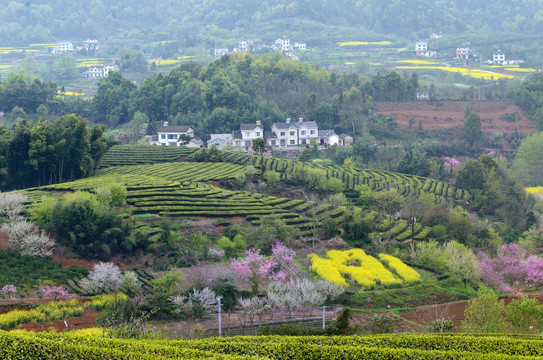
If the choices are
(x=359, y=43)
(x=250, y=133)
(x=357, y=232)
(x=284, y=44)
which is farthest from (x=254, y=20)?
(x=357, y=232)

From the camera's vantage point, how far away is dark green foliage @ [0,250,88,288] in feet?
111

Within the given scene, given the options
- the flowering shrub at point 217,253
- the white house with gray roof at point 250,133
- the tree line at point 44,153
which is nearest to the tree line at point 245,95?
the white house with gray roof at point 250,133

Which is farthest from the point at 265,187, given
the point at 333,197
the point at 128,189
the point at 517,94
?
the point at 517,94

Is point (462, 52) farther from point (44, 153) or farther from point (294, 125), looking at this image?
point (44, 153)

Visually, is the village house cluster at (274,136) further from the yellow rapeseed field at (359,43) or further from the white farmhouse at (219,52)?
the yellow rapeseed field at (359,43)

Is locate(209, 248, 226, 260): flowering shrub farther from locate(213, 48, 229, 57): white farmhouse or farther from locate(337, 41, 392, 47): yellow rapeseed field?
locate(337, 41, 392, 47): yellow rapeseed field

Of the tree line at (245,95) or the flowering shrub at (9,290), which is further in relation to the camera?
the tree line at (245,95)

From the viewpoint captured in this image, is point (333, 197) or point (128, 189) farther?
point (333, 197)

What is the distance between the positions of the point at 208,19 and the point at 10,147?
140005mm

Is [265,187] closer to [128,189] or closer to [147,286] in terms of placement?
[128,189]

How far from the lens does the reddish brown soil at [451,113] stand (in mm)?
90625

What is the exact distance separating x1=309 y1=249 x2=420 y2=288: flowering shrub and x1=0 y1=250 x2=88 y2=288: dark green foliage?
14.4 m

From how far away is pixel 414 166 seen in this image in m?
69.6

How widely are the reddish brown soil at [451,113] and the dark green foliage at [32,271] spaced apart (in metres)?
64.0
